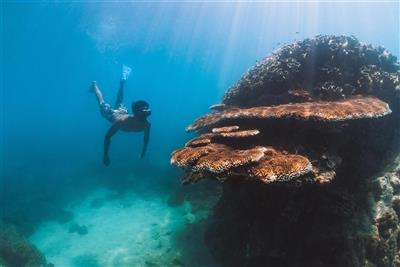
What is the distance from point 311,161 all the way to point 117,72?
15863 centimetres

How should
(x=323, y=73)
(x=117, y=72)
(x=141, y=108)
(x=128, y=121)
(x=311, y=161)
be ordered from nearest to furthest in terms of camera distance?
1. (x=311, y=161)
2. (x=323, y=73)
3. (x=141, y=108)
4. (x=128, y=121)
5. (x=117, y=72)

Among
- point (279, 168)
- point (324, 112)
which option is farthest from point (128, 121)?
point (279, 168)

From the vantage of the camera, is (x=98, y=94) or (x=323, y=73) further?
(x=98, y=94)

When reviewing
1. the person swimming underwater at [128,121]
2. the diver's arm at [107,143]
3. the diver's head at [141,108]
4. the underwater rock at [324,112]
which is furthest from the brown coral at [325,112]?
the diver's arm at [107,143]

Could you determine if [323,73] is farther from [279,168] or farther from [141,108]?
[141,108]

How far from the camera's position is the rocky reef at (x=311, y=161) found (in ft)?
19.3

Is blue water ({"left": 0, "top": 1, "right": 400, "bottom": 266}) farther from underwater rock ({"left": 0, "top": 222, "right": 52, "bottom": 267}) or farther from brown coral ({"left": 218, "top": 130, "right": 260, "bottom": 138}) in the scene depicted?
brown coral ({"left": 218, "top": 130, "right": 260, "bottom": 138})

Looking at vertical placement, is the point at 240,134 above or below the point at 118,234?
below

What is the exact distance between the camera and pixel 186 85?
518ft

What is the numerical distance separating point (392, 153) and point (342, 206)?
246 centimetres

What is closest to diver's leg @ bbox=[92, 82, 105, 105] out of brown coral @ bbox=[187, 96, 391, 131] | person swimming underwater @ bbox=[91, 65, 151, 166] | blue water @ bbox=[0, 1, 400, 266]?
person swimming underwater @ bbox=[91, 65, 151, 166]

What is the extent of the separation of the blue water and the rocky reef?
2943 mm

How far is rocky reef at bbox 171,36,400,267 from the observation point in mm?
5887

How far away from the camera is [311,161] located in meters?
6.41
